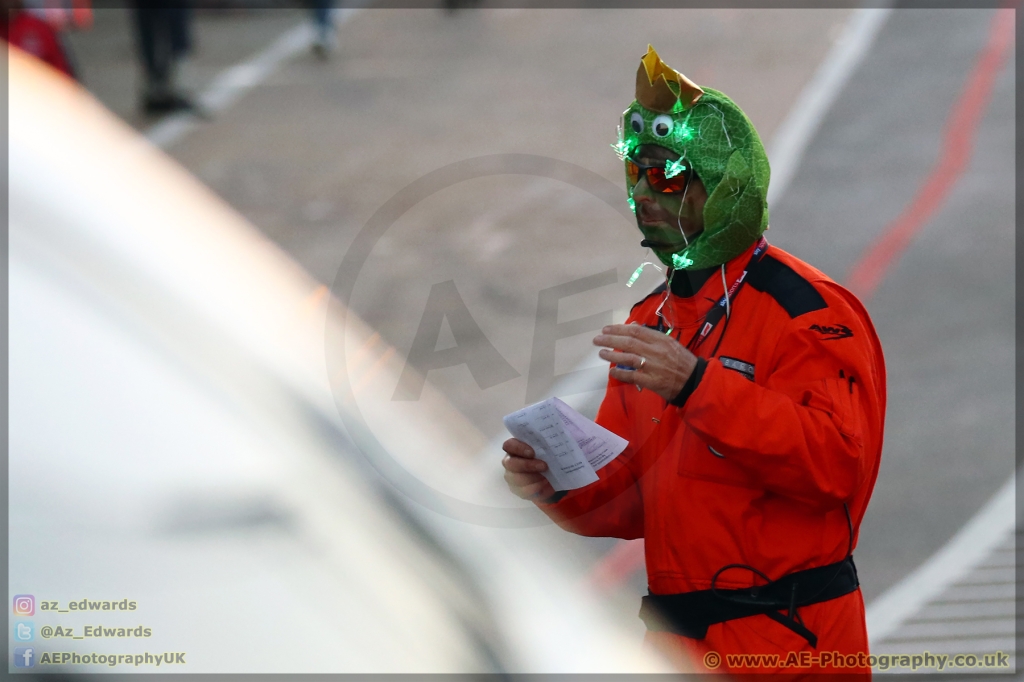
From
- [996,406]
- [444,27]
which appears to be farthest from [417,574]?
[444,27]

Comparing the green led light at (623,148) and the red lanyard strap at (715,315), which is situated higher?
the green led light at (623,148)

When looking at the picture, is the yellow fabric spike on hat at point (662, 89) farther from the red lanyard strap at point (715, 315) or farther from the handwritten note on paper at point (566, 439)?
the handwritten note on paper at point (566, 439)

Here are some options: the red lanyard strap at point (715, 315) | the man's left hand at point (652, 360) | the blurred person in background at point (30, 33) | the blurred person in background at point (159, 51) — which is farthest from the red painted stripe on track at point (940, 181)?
the blurred person in background at point (159, 51)

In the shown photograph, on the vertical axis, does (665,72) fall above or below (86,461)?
above

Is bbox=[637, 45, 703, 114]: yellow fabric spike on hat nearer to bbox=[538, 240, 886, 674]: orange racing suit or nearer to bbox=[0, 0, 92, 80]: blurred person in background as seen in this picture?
bbox=[538, 240, 886, 674]: orange racing suit

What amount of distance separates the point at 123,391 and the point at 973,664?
4.29m

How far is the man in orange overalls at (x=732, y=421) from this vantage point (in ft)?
7.97

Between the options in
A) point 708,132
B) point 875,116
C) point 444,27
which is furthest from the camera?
point 444,27

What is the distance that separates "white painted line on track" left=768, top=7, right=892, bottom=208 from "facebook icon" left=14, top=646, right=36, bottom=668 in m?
9.68

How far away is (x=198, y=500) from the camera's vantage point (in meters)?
1.32

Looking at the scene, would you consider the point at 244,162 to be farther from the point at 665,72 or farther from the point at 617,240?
the point at 665,72

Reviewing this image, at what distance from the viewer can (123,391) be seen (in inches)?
52.9

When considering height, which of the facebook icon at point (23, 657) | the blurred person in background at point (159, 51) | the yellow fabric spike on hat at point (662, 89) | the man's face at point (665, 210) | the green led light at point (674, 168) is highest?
the blurred person in background at point (159, 51)

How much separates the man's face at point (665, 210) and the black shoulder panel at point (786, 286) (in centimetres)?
19
